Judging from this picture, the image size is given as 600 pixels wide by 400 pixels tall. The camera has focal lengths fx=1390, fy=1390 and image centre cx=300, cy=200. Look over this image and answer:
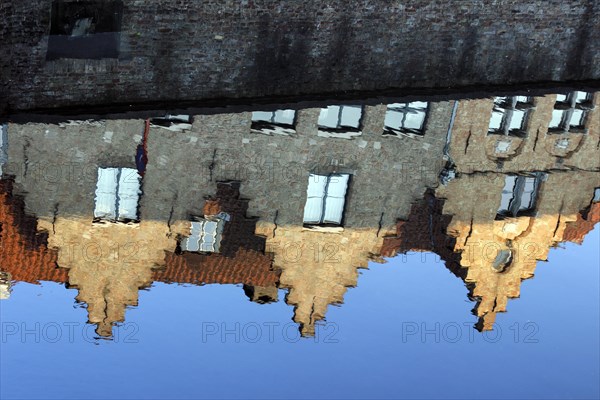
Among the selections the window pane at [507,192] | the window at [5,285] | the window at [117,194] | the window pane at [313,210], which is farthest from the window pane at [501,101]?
the window at [5,285]

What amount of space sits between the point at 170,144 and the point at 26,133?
57.7 inches

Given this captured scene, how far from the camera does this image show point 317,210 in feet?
47.8

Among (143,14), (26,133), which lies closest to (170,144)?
(26,133)

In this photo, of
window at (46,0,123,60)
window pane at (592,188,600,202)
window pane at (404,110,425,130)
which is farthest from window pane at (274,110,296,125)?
window pane at (592,188,600,202)

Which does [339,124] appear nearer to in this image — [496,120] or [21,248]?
[496,120]

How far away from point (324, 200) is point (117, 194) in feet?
7.75

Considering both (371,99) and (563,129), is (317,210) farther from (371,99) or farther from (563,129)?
(563,129)

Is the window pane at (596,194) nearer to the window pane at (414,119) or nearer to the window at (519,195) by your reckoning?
the window at (519,195)

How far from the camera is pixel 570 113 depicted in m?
18.7

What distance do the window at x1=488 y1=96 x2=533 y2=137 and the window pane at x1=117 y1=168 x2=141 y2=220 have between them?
224 inches

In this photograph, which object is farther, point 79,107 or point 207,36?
point 207,36

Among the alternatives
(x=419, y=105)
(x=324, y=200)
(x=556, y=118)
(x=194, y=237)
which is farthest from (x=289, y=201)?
(x=556, y=118)

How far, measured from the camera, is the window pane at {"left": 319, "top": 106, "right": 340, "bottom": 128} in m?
16.4

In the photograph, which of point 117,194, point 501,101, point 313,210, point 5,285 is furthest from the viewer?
point 501,101
